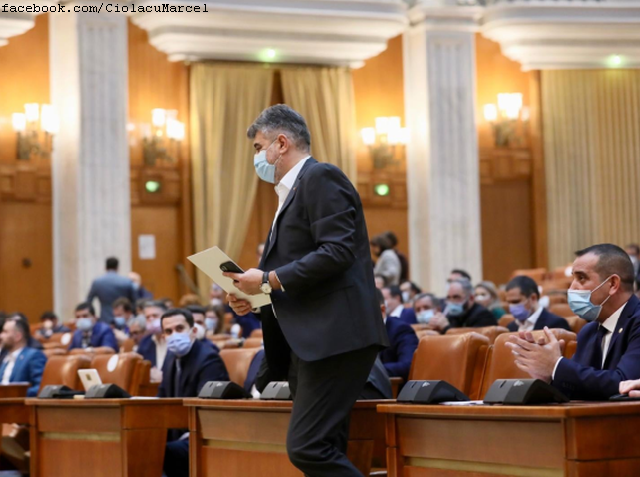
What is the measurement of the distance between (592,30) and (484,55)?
4.83 feet

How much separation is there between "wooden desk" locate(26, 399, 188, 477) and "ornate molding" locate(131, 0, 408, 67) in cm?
836

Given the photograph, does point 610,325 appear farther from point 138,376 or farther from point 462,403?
point 138,376

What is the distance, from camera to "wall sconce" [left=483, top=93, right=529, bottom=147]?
15234 mm

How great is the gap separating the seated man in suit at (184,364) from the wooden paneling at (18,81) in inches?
307

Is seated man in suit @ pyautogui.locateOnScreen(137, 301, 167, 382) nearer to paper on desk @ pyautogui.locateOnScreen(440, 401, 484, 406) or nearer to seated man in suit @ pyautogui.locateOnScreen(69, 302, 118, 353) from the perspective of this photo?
seated man in suit @ pyautogui.locateOnScreen(69, 302, 118, 353)

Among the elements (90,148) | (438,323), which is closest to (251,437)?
(438,323)

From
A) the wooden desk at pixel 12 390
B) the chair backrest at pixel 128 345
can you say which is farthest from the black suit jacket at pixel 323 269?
the chair backrest at pixel 128 345

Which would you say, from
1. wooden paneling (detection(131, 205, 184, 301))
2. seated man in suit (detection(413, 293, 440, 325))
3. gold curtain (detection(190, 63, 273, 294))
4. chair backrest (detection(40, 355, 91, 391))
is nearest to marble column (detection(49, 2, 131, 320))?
wooden paneling (detection(131, 205, 184, 301))

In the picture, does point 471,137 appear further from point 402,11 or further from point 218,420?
point 218,420

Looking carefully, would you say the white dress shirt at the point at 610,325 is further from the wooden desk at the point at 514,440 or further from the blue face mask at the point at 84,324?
the blue face mask at the point at 84,324

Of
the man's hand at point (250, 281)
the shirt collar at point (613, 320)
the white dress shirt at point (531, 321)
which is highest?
the man's hand at point (250, 281)

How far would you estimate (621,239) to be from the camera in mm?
15664

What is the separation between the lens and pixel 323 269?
340 centimetres

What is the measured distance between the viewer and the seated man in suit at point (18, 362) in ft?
24.1
